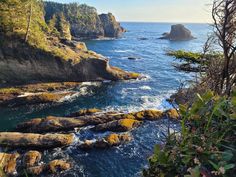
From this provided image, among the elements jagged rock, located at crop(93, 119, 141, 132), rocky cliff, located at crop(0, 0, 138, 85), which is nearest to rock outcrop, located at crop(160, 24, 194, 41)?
rocky cliff, located at crop(0, 0, 138, 85)

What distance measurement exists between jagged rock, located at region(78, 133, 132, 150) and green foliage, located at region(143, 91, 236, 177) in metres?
23.5

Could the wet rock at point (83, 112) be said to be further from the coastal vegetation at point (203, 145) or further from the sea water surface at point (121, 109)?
the coastal vegetation at point (203, 145)

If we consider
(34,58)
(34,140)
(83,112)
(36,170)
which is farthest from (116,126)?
(34,58)

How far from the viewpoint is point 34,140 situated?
2762 cm

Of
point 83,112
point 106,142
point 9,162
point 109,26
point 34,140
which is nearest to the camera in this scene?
point 9,162

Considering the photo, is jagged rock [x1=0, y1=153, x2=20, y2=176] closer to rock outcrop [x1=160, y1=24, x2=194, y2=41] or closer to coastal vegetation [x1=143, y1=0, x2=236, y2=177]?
coastal vegetation [x1=143, y1=0, x2=236, y2=177]

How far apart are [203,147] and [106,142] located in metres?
24.8

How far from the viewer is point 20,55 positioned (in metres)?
45.9

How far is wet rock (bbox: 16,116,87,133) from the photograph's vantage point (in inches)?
1221

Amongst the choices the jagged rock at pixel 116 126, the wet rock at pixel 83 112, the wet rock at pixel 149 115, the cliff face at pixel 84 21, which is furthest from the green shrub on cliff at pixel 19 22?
the cliff face at pixel 84 21

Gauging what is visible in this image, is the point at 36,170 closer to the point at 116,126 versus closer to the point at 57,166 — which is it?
the point at 57,166

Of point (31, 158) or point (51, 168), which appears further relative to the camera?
point (31, 158)

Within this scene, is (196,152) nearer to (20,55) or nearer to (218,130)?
(218,130)

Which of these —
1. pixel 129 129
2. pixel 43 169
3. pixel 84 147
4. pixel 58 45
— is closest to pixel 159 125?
pixel 129 129
